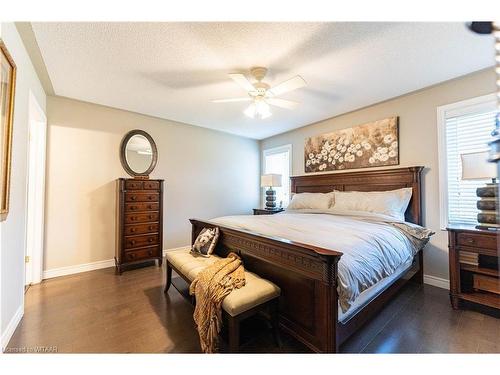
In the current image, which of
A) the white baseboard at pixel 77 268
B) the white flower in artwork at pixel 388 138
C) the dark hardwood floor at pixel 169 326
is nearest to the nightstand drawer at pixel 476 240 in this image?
the dark hardwood floor at pixel 169 326

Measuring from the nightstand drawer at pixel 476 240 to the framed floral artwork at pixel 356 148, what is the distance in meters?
1.24

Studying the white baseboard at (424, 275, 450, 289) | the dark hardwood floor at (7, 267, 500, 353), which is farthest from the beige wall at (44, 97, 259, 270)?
the white baseboard at (424, 275, 450, 289)

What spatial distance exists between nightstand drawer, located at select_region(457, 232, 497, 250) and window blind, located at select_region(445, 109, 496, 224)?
1.92 feet

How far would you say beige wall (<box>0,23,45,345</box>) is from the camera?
1.59 metres

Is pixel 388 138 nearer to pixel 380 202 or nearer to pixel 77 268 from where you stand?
pixel 380 202

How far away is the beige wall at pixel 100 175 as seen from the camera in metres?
2.96

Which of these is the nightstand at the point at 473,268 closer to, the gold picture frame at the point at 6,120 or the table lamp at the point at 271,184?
the table lamp at the point at 271,184

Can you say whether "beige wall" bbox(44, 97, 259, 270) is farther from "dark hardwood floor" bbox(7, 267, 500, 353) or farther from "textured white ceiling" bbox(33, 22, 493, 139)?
"dark hardwood floor" bbox(7, 267, 500, 353)

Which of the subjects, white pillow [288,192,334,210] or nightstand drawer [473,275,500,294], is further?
white pillow [288,192,334,210]

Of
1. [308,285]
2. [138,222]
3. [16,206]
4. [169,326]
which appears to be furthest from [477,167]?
[16,206]

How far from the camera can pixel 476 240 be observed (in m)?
1.99

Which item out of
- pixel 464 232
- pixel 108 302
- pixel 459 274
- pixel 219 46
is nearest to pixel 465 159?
pixel 464 232

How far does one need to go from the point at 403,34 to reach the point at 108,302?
368cm

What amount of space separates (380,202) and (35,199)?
4.41m
